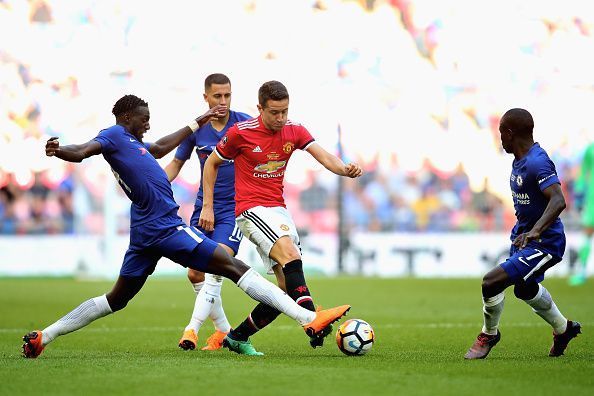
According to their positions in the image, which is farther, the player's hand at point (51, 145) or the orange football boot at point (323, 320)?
the orange football boot at point (323, 320)

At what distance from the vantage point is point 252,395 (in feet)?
19.8

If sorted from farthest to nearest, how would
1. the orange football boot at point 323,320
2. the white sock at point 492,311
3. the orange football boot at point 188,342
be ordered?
the orange football boot at point 188,342 → the white sock at point 492,311 → the orange football boot at point 323,320

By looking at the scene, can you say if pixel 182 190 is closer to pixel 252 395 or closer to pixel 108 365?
pixel 108 365

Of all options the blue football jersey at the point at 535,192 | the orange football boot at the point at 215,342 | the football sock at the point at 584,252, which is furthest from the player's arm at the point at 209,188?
the football sock at the point at 584,252

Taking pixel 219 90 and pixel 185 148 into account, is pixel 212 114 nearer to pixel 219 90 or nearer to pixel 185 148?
pixel 219 90

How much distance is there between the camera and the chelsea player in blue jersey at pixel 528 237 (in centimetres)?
801

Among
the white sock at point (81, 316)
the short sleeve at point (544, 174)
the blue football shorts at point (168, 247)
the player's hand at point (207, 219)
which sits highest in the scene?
the short sleeve at point (544, 174)

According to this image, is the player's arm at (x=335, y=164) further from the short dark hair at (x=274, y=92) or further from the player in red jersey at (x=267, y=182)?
the short dark hair at (x=274, y=92)

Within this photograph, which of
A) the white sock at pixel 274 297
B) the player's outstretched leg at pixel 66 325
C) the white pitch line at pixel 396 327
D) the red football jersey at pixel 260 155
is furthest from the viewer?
the white pitch line at pixel 396 327

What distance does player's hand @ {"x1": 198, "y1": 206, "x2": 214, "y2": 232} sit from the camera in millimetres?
8859

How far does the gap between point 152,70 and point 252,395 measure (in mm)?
17697

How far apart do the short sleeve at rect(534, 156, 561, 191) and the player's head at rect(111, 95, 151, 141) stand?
9.66 ft

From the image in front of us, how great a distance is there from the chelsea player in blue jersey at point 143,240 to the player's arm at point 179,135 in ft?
1.57

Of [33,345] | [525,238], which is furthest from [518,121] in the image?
[33,345]
